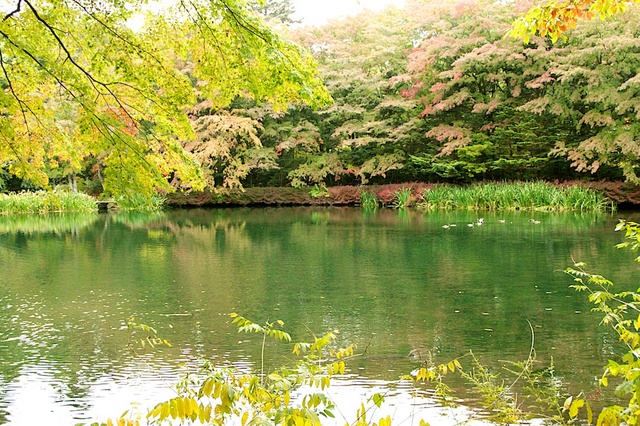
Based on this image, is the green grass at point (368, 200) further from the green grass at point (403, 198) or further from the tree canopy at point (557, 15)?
the tree canopy at point (557, 15)

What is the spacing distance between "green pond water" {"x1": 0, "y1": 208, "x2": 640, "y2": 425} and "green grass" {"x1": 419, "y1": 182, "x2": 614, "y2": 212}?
5943 mm

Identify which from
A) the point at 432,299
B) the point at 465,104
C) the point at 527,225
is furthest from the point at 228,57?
the point at 465,104

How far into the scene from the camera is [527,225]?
15328 mm

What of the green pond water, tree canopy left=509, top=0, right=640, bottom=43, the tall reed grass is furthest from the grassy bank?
tree canopy left=509, top=0, right=640, bottom=43

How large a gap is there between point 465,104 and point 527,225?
32.1 feet

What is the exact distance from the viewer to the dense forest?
4.38m

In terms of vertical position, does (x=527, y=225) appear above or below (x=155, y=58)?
below

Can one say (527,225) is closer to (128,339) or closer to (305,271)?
(305,271)

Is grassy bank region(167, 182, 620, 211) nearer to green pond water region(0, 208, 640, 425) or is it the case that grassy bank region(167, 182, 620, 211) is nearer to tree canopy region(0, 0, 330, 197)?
green pond water region(0, 208, 640, 425)

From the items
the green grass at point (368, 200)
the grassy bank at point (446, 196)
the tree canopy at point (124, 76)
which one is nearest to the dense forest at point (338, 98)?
the tree canopy at point (124, 76)

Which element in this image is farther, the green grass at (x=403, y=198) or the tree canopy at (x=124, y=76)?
the green grass at (x=403, y=198)

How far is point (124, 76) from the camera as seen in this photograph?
4.52 m

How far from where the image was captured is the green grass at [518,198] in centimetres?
1998

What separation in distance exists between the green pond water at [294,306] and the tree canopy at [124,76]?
144 centimetres
